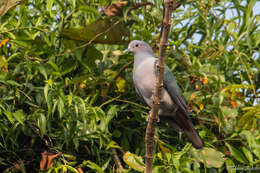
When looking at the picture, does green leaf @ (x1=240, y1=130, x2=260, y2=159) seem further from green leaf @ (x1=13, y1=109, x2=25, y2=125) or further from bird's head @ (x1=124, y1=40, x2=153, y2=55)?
green leaf @ (x1=13, y1=109, x2=25, y2=125)

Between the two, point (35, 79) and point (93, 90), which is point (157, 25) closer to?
point (93, 90)

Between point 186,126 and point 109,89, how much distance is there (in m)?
0.74

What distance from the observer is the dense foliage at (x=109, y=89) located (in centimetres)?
296

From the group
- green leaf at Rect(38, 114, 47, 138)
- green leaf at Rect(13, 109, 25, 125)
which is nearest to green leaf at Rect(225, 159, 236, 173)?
green leaf at Rect(38, 114, 47, 138)

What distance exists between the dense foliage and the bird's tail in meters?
0.07

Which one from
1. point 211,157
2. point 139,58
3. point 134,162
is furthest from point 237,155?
point 139,58

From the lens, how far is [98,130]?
119 inches

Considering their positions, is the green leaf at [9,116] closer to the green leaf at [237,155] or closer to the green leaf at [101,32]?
the green leaf at [101,32]

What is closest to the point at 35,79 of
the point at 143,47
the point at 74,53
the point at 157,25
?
the point at 74,53

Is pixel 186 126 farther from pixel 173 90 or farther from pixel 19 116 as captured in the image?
pixel 19 116

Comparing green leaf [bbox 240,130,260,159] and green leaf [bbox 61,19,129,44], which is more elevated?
green leaf [bbox 61,19,129,44]

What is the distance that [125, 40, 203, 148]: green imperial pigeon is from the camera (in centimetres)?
299

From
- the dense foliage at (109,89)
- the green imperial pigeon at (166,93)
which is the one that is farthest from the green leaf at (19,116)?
the green imperial pigeon at (166,93)

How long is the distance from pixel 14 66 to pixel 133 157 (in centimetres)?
126
